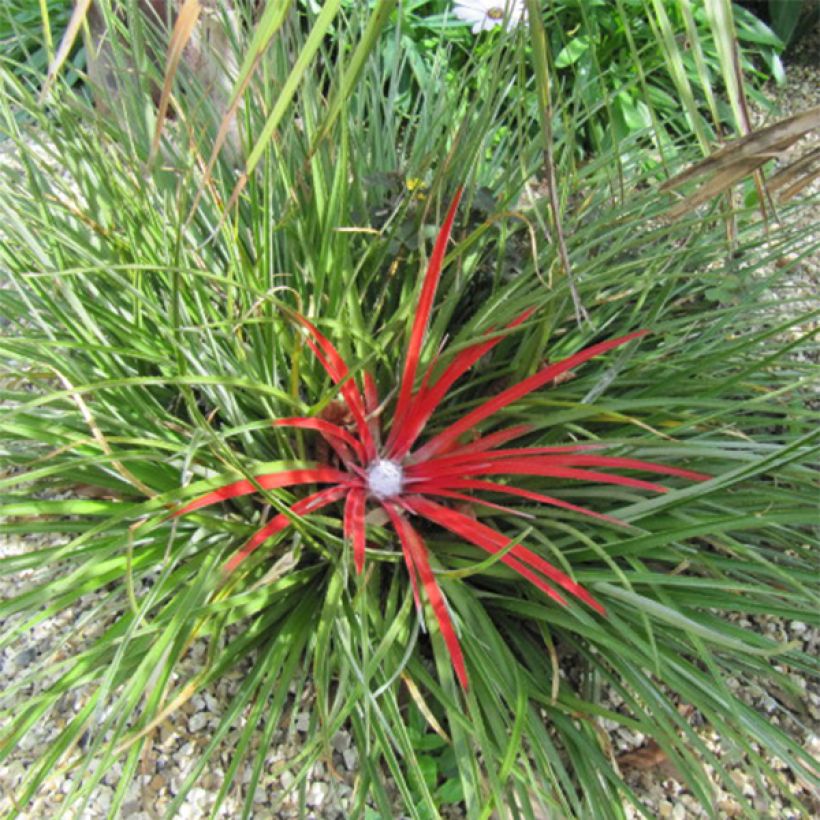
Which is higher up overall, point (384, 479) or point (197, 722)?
point (384, 479)

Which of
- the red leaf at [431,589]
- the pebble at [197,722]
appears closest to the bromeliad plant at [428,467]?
the red leaf at [431,589]

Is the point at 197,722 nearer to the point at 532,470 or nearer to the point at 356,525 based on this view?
the point at 356,525

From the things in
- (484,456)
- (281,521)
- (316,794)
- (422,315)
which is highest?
(422,315)

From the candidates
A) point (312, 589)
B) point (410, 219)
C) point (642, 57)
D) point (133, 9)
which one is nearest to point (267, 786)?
point (312, 589)

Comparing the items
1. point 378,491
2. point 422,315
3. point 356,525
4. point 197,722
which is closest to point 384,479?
point 378,491

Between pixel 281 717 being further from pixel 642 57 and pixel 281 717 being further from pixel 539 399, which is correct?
pixel 642 57

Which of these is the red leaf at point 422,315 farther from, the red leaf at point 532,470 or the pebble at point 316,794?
the pebble at point 316,794

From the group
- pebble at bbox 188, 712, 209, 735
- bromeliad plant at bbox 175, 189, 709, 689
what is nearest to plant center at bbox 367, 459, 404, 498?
bromeliad plant at bbox 175, 189, 709, 689
